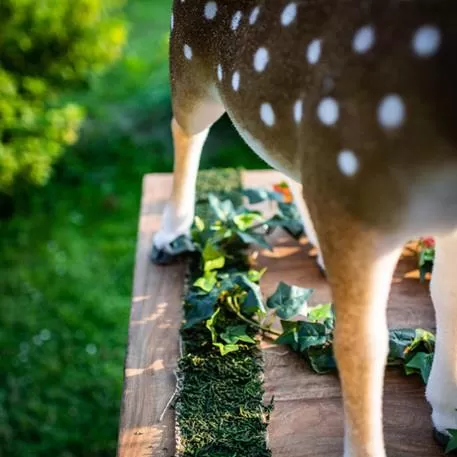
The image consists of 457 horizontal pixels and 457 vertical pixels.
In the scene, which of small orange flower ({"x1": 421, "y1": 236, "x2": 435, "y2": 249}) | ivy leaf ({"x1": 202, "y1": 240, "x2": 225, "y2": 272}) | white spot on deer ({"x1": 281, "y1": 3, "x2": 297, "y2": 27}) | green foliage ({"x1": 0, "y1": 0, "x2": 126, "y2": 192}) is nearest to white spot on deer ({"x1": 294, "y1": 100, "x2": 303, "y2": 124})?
white spot on deer ({"x1": 281, "y1": 3, "x2": 297, "y2": 27})

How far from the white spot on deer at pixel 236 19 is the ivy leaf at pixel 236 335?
51 cm

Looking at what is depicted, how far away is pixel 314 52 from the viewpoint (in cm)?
90

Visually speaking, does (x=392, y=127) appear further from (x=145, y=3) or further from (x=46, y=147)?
(x=145, y=3)

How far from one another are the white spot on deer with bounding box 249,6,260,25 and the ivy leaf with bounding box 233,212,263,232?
61 cm

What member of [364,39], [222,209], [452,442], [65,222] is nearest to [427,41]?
[364,39]

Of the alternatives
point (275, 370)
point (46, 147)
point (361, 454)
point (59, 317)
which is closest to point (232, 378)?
point (275, 370)

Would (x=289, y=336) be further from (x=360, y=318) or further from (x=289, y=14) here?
(x=289, y=14)

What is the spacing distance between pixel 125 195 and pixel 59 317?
63cm

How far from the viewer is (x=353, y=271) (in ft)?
2.96

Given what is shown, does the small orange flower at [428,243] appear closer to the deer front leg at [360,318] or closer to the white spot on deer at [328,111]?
the deer front leg at [360,318]

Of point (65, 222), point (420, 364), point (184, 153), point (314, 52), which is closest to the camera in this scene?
point (314, 52)

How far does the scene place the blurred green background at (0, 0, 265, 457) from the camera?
202 centimetres

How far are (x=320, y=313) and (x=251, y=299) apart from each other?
12cm

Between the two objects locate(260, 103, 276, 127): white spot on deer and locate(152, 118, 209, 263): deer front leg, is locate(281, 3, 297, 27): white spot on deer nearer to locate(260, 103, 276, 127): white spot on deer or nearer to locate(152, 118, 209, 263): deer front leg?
locate(260, 103, 276, 127): white spot on deer
